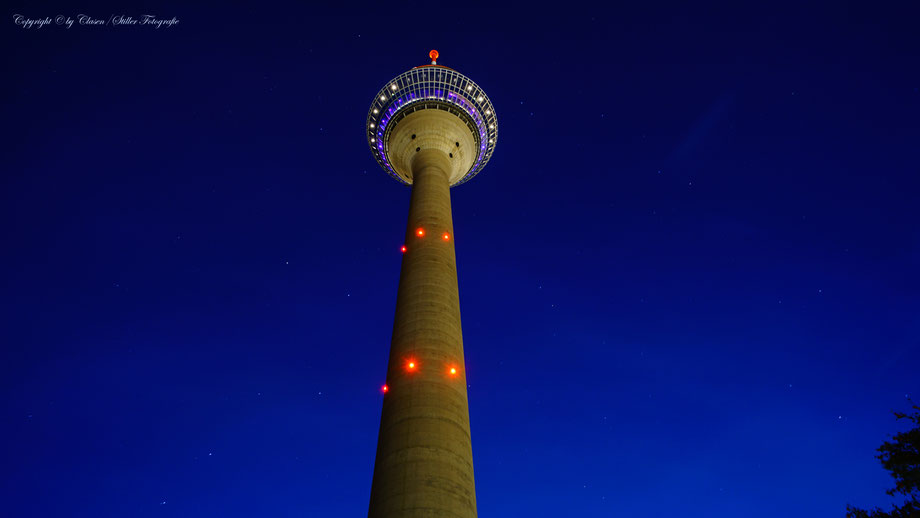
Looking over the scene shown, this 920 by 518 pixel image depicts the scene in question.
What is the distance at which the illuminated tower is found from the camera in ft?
65.5

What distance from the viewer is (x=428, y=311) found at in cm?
2678

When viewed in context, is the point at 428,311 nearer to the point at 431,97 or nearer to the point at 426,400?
the point at 426,400

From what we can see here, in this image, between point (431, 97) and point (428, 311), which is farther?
point (431, 97)

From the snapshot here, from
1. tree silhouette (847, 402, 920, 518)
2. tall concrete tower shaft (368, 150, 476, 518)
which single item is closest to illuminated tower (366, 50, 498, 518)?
tall concrete tower shaft (368, 150, 476, 518)

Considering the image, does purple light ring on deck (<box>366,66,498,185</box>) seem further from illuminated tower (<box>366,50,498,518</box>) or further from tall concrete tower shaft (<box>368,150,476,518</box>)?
tall concrete tower shaft (<box>368,150,476,518</box>)

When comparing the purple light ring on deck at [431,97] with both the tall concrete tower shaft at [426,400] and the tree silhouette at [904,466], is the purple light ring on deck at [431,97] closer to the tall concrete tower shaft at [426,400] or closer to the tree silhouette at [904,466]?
the tall concrete tower shaft at [426,400]

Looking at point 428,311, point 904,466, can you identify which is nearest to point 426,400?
point 428,311

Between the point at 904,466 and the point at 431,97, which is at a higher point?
the point at 431,97

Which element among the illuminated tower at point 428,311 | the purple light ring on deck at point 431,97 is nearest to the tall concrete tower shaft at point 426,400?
the illuminated tower at point 428,311

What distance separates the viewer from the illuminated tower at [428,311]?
19969 millimetres

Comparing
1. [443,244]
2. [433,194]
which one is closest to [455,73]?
[433,194]

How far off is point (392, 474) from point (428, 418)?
2.65 meters

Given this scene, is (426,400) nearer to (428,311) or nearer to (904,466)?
(428,311)

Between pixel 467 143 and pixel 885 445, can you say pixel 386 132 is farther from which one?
pixel 885 445
